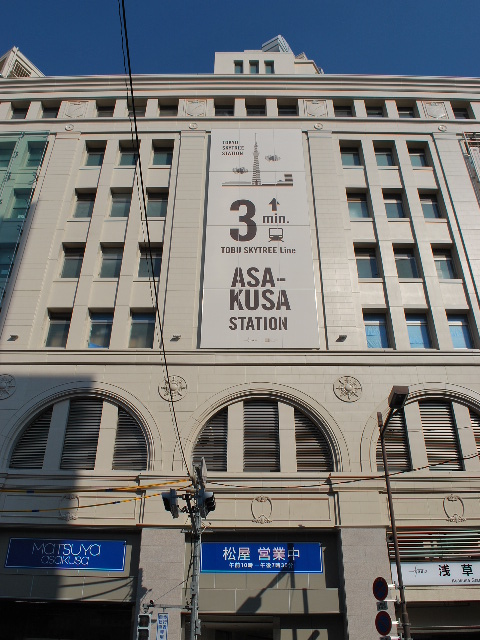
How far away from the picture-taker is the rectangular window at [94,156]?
29219mm

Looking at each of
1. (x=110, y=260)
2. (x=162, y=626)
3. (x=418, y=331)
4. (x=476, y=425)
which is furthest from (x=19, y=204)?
(x=476, y=425)

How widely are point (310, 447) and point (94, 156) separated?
20281 mm

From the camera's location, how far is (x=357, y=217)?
26750 millimetres

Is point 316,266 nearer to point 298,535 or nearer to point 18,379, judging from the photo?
point 298,535

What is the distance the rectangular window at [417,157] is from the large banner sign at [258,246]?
20.7 feet

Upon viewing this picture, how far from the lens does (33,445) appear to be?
67.1ft

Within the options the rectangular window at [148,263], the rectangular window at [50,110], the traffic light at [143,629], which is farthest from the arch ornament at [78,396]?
the rectangular window at [50,110]

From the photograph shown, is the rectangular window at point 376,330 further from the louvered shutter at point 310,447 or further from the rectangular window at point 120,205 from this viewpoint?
the rectangular window at point 120,205

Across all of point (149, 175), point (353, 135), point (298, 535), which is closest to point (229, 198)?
point (149, 175)

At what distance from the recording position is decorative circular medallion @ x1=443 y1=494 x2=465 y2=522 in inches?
732

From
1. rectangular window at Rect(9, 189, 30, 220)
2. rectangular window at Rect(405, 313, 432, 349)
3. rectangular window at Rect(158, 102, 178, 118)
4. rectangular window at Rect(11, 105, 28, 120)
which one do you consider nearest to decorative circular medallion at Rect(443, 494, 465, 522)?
rectangular window at Rect(405, 313, 432, 349)

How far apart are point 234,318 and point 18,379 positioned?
365 inches

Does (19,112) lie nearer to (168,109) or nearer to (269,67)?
(168,109)

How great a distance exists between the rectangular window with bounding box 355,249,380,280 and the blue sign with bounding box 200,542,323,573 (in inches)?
486
